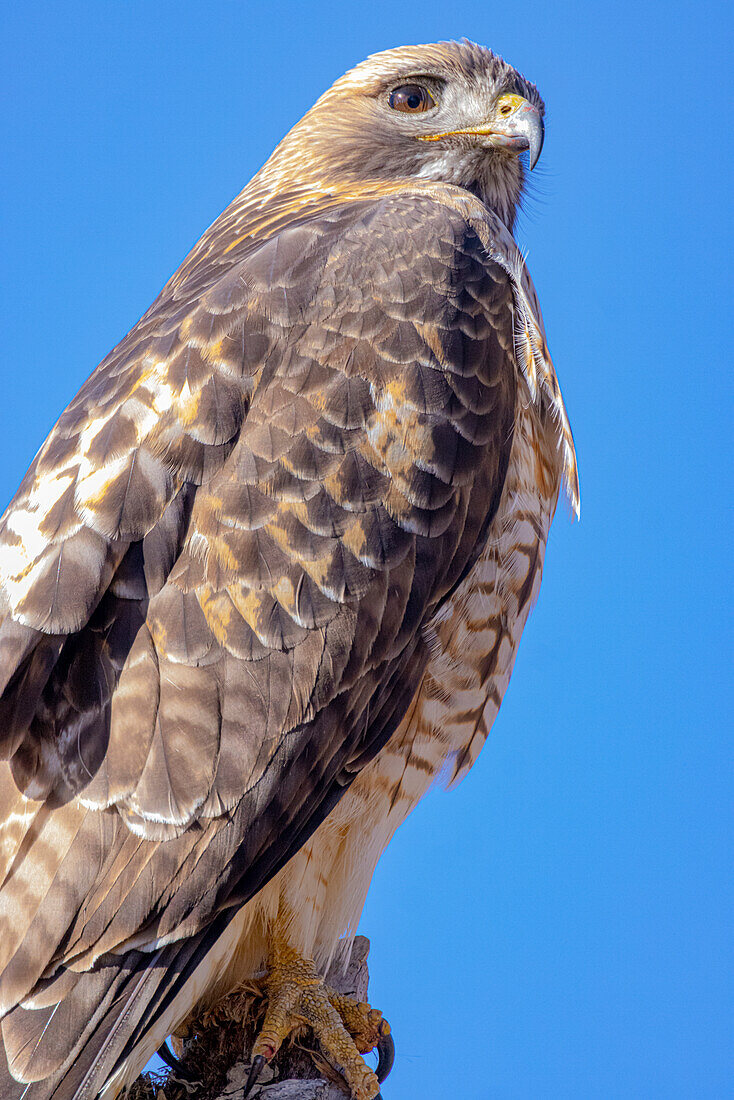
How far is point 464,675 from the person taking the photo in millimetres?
2215

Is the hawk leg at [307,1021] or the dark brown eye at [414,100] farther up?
the dark brown eye at [414,100]

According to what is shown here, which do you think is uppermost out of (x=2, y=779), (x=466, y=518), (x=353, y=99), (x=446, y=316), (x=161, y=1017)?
(x=353, y=99)

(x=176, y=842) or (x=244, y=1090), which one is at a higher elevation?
(x=176, y=842)

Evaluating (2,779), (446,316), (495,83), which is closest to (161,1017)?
(2,779)

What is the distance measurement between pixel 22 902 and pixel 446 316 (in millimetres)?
1169

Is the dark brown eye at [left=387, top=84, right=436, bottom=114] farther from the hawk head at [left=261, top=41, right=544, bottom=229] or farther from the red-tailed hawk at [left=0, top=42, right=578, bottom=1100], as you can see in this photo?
the red-tailed hawk at [left=0, top=42, right=578, bottom=1100]

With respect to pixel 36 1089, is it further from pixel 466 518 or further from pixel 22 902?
pixel 466 518

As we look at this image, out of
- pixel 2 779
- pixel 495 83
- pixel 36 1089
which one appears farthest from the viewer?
pixel 495 83

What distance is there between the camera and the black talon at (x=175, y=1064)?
7.37 feet

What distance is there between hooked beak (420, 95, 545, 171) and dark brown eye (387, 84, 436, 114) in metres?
0.10

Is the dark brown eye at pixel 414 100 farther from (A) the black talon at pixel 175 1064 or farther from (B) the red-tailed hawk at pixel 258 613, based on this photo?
(A) the black talon at pixel 175 1064

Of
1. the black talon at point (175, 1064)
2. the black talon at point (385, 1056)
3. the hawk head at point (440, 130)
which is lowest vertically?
the black talon at point (175, 1064)

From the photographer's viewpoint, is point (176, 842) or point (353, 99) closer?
point (176, 842)

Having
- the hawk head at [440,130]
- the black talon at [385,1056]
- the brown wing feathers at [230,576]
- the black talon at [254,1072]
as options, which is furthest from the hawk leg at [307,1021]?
the hawk head at [440,130]
